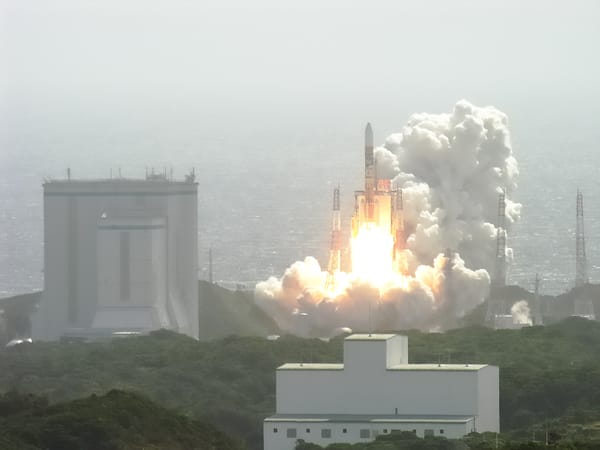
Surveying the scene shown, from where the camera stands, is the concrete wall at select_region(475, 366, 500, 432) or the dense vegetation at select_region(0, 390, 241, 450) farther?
the concrete wall at select_region(475, 366, 500, 432)

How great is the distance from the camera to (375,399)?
92250 mm

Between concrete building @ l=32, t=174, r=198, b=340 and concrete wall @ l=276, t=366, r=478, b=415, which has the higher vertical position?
concrete building @ l=32, t=174, r=198, b=340

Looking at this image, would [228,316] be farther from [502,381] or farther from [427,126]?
[502,381]

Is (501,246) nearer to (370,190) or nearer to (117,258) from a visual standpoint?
(370,190)

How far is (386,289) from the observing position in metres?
126

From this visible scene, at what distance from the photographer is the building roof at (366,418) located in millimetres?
89938

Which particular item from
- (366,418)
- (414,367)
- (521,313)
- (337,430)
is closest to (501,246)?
(521,313)

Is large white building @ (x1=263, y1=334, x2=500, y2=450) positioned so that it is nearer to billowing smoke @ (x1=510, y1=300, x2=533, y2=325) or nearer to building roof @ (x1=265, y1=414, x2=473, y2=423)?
building roof @ (x1=265, y1=414, x2=473, y2=423)

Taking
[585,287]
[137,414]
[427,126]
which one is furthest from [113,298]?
[137,414]

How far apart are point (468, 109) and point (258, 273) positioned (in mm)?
55449

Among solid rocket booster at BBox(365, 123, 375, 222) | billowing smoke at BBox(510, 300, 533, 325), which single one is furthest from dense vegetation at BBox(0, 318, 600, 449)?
billowing smoke at BBox(510, 300, 533, 325)

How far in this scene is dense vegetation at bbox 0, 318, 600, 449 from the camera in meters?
97.2

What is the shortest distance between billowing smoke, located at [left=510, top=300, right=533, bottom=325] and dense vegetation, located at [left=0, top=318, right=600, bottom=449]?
38.4 feet

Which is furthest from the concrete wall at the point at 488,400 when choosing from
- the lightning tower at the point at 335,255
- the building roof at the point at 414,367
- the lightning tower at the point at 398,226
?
the lightning tower at the point at 335,255
